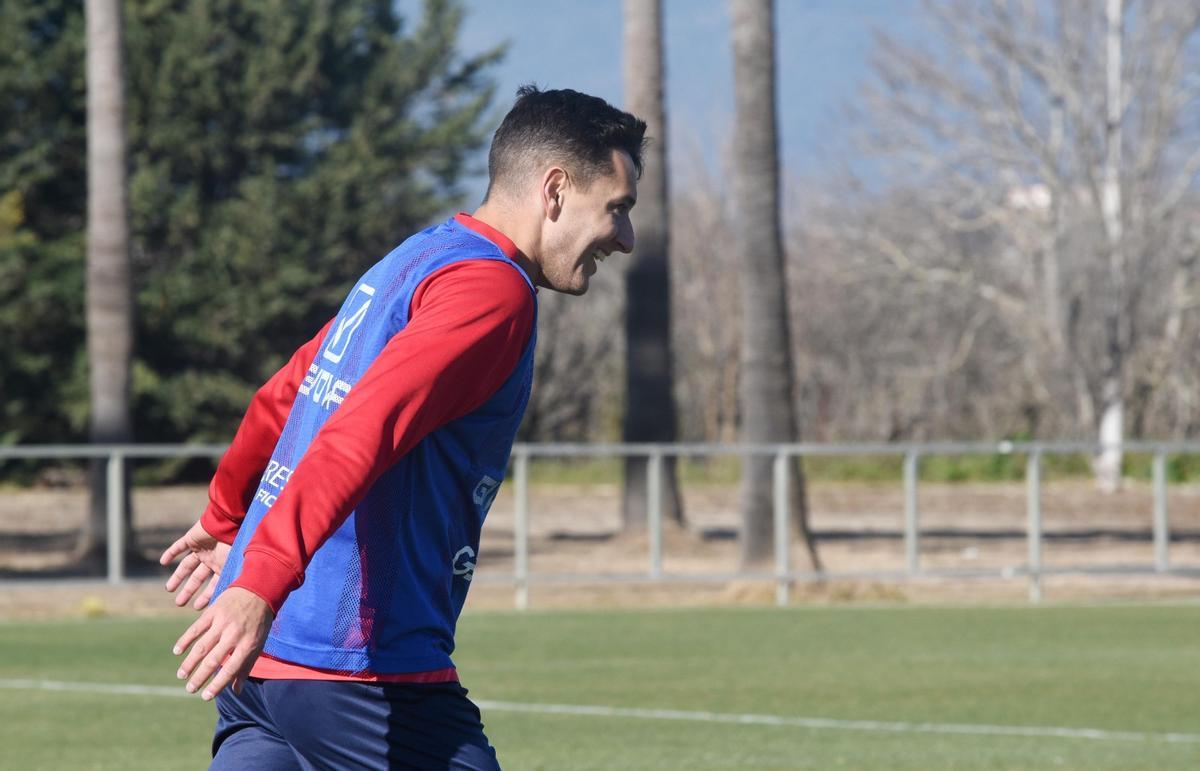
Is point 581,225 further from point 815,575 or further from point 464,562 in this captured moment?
point 815,575

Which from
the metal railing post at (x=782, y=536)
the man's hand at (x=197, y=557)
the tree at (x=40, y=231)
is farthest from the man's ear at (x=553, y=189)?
the tree at (x=40, y=231)

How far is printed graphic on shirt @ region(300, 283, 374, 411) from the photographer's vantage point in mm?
3373

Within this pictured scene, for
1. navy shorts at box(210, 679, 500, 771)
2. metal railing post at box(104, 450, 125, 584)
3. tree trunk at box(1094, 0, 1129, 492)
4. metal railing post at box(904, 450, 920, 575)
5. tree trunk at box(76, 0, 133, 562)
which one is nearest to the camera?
navy shorts at box(210, 679, 500, 771)

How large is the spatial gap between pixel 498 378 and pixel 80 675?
1017 centimetres

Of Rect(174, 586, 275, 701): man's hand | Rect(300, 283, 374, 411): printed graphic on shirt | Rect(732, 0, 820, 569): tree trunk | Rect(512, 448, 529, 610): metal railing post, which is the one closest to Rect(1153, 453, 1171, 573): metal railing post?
Rect(732, 0, 820, 569): tree trunk

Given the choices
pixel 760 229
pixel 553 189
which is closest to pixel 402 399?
pixel 553 189

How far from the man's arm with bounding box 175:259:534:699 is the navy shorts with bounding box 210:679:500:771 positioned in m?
0.28

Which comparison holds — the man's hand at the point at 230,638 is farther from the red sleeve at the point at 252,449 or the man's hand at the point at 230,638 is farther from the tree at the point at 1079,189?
the tree at the point at 1079,189

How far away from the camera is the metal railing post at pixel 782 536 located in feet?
62.8

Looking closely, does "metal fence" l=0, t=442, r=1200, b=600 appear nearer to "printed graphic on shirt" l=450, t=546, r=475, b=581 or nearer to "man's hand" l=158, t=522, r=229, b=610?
"man's hand" l=158, t=522, r=229, b=610

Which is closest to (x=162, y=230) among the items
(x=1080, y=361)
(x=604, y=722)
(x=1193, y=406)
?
(x=1080, y=361)

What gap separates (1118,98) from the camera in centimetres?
3947

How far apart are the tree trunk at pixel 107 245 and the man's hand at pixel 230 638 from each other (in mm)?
18832

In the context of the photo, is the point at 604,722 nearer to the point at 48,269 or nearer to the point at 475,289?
the point at 475,289
